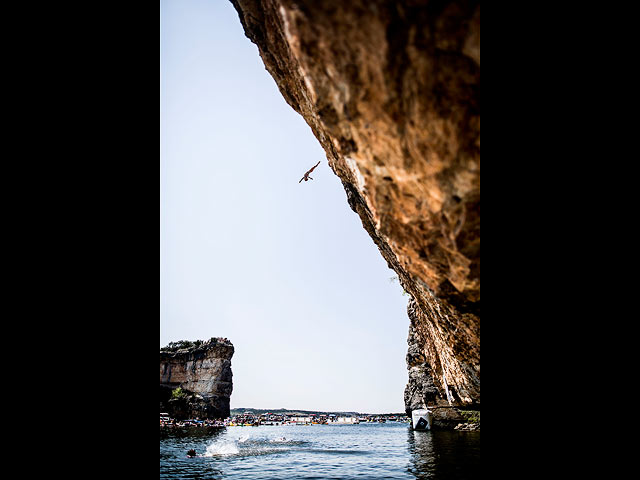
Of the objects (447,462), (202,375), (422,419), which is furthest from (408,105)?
(202,375)

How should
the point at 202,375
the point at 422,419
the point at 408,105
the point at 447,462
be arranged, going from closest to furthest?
the point at 408,105, the point at 447,462, the point at 422,419, the point at 202,375

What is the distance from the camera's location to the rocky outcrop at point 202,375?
5512 cm

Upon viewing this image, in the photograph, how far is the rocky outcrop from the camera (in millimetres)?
55125

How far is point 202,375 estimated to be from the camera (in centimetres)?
5659

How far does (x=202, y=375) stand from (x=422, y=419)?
4046 centimetres

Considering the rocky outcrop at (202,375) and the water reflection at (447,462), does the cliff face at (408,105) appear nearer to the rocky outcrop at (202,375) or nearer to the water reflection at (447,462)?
the water reflection at (447,462)

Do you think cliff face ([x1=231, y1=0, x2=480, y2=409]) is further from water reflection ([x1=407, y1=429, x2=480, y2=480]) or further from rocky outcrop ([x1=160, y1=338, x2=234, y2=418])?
rocky outcrop ([x1=160, y1=338, x2=234, y2=418])

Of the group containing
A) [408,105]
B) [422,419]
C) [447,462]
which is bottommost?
[422,419]

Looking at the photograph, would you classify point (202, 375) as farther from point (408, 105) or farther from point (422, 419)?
point (408, 105)

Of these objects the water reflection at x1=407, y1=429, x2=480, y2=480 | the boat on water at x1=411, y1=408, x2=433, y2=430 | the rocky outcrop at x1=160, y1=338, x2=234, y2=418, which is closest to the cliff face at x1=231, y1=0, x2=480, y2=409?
the water reflection at x1=407, y1=429, x2=480, y2=480

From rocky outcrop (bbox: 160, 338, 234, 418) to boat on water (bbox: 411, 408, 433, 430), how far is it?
37329mm
